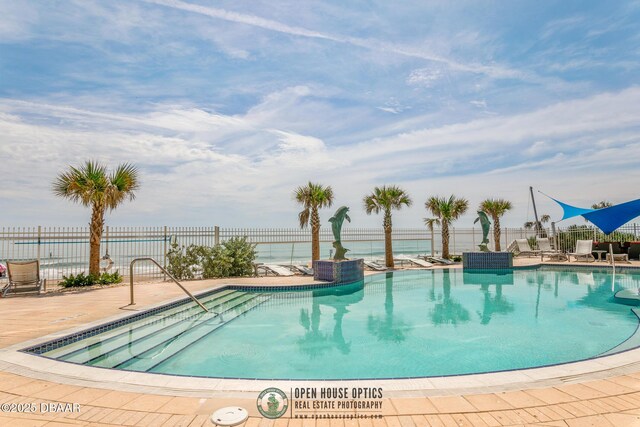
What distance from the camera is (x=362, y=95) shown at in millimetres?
11508

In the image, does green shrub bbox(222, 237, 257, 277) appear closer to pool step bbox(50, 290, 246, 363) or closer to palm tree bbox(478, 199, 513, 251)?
pool step bbox(50, 290, 246, 363)

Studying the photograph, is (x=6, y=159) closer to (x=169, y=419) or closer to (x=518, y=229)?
(x=169, y=419)

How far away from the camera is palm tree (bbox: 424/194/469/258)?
19.5m

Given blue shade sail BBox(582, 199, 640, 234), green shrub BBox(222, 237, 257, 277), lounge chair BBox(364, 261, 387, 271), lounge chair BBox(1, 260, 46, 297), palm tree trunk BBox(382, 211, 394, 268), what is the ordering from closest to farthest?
lounge chair BBox(1, 260, 46, 297) → green shrub BBox(222, 237, 257, 277) → blue shade sail BBox(582, 199, 640, 234) → lounge chair BBox(364, 261, 387, 271) → palm tree trunk BBox(382, 211, 394, 268)

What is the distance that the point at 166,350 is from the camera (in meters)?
5.17

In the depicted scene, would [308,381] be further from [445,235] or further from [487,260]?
[445,235]

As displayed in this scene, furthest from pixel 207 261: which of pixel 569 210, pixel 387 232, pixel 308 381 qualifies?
pixel 569 210

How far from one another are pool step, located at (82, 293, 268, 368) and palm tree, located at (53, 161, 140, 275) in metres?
4.93

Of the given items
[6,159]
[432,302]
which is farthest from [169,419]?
[6,159]

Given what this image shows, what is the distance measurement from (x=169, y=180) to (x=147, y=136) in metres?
3.96

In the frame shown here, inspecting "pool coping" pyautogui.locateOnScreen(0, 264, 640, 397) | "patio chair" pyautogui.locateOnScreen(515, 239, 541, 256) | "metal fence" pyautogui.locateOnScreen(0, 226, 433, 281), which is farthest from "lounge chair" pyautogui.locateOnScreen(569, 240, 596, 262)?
"pool coping" pyautogui.locateOnScreen(0, 264, 640, 397)

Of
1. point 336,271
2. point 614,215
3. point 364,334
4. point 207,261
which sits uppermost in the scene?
point 614,215

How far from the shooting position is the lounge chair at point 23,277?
8500 mm

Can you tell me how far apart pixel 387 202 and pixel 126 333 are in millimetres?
13649
